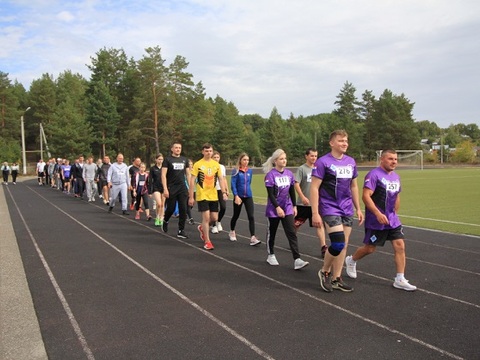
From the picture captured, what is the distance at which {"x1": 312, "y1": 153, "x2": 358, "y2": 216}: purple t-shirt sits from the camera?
547 centimetres

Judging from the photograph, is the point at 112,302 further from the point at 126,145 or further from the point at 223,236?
the point at 126,145

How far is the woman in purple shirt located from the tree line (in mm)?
49819

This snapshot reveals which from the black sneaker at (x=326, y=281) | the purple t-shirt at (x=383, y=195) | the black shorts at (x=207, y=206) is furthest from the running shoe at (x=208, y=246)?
the purple t-shirt at (x=383, y=195)

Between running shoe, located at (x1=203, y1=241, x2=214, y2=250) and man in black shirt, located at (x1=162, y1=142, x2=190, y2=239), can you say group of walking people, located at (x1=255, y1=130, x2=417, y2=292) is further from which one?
man in black shirt, located at (x1=162, y1=142, x2=190, y2=239)

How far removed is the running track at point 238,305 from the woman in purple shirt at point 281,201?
40cm

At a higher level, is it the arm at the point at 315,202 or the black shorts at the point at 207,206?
the arm at the point at 315,202

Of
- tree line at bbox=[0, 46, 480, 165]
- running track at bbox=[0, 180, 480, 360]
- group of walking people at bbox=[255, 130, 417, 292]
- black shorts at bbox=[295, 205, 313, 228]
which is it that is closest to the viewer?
running track at bbox=[0, 180, 480, 360]

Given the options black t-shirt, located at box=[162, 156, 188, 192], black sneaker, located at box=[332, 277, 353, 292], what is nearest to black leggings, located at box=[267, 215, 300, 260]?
black sneaker, located at box=[332, 277, 353, 292]

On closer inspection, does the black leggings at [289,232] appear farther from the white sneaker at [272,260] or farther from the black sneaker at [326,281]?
the black sneaker at [326,281]

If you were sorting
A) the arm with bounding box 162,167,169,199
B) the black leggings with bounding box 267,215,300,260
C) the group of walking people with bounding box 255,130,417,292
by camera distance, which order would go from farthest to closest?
the arm with bounding box 162,167,169,199, the black leggings with bounding box 267,215,300,260, the group of walking people with bounding box 255,130,417,292

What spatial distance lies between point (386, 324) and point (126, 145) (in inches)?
2390

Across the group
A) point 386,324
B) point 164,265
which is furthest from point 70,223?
point 386,324

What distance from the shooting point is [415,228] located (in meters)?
10.4

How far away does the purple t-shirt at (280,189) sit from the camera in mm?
6738
